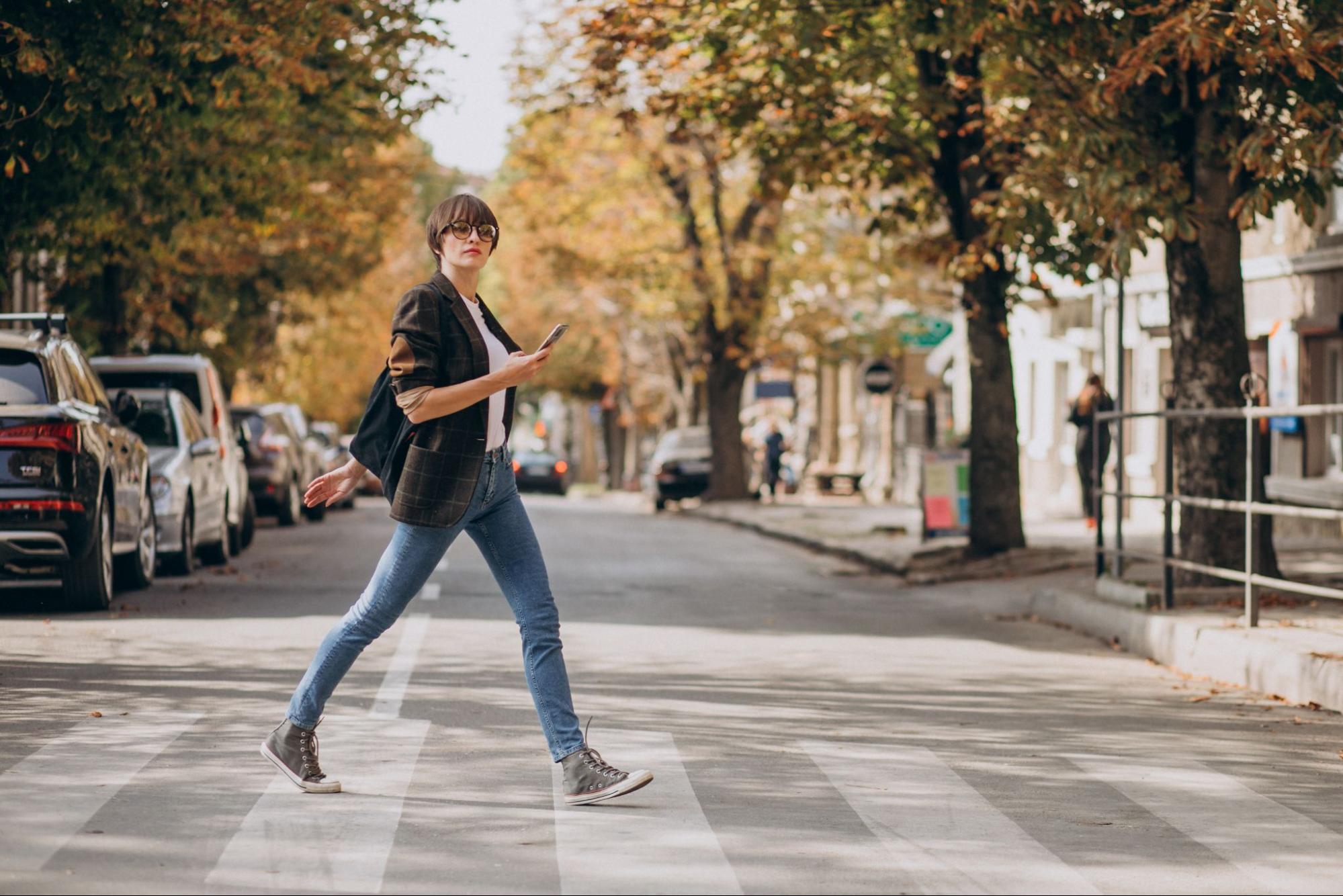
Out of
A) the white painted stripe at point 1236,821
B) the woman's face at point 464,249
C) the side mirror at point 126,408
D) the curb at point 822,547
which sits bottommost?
the curb at point 822,547

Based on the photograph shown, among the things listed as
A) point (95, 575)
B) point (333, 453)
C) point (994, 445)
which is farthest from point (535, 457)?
point (95, 575)

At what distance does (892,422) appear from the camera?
48938mm

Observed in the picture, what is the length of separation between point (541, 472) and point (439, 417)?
186 ft

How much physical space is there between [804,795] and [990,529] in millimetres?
13817

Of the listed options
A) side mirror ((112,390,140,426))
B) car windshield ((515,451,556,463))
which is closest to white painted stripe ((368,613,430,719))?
side mirror ((112,390,140,426))

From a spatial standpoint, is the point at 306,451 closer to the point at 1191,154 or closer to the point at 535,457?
the point at 1191,154

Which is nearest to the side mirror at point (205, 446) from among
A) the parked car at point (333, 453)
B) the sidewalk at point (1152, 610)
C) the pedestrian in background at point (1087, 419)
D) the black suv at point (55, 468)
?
the black suv at point (55, 468)

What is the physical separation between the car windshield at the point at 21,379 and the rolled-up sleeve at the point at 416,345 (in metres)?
6.99

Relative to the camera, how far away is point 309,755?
723 centimetres

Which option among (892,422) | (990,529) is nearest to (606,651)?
(990,529)

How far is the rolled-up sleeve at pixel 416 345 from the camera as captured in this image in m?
6.94

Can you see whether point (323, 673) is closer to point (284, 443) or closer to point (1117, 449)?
point (1117, 449)

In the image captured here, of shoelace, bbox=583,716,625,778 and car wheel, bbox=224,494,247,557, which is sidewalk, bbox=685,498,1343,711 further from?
car wheel, bbox=224,494,247,557

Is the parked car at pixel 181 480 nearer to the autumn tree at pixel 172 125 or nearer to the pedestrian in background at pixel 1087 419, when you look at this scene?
the autumn tree at pixel 172 125
